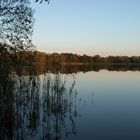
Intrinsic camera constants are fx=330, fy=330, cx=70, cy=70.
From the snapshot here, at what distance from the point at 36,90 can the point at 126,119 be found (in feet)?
13.1

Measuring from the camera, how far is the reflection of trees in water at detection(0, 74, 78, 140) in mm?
10344

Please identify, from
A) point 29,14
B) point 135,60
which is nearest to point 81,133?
point 29,14

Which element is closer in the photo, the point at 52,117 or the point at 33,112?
the point at 33,112

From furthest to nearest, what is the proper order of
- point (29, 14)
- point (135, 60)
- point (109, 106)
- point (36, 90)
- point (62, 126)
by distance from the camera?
point (135, 60) < point (109, 106) < point (36, 90) < point (62, 126) < point (29, 14)

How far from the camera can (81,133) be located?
1153cm

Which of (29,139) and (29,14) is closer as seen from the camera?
(29,139)

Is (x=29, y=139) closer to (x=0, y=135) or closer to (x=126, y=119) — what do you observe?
(x=0, y=135)

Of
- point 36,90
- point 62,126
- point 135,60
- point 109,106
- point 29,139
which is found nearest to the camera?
point 29,139

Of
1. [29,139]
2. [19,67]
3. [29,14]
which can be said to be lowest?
[29,139]

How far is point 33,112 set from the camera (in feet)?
41.6

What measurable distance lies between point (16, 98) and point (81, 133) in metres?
2.57

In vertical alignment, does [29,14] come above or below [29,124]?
above

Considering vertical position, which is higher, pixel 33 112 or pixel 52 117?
pixel 33 112

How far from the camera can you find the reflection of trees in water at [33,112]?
1034 cm
